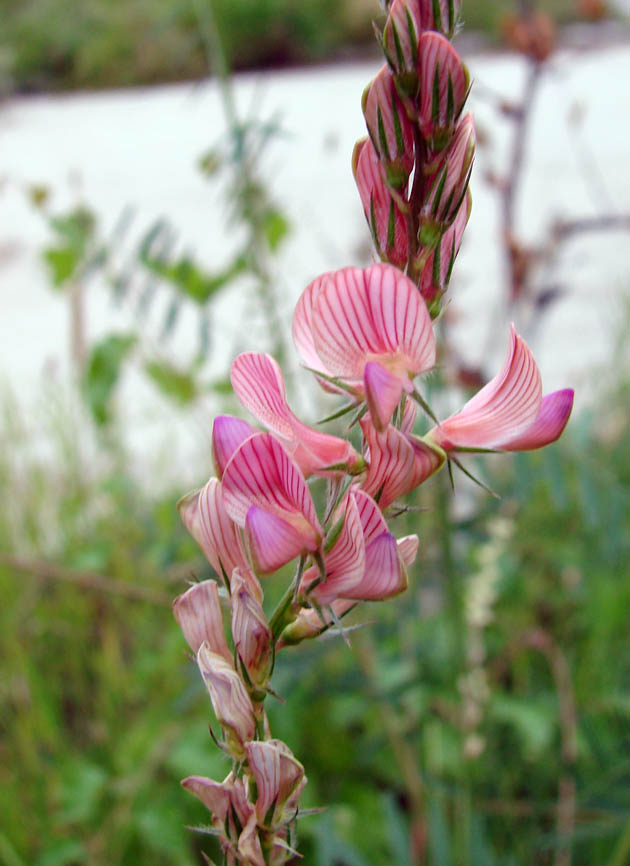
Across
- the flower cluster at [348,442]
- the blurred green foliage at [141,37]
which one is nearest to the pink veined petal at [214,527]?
the flower cluster at [348,442]

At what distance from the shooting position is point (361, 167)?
34cm

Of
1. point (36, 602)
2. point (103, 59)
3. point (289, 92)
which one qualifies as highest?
point (103, 59)

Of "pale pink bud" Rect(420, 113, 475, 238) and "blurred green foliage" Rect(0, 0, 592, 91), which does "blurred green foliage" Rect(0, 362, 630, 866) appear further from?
"blurred green foliage" Rect(0, 0, 592, 91)

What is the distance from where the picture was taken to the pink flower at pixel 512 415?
0.32m

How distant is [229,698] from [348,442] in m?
0.10

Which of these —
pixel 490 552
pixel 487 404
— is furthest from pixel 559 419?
pixel 490 552

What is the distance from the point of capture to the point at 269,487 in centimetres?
30

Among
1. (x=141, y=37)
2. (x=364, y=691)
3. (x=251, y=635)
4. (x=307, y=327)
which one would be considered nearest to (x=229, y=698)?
(x=251, y=635)

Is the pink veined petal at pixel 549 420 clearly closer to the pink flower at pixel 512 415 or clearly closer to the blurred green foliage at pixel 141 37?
the pink flower at pixel 512 415

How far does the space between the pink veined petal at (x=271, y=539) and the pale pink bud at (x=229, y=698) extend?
40mm

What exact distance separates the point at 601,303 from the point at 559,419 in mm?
2616

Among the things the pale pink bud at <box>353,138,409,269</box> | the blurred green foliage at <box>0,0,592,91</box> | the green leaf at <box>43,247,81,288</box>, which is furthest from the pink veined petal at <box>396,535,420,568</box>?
the blurred green foliage at <box>0,0,592,91</box>

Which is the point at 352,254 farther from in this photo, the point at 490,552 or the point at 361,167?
the point at 361,167

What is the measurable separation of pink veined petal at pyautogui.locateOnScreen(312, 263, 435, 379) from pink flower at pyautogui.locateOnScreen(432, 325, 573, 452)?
0.11 feet
